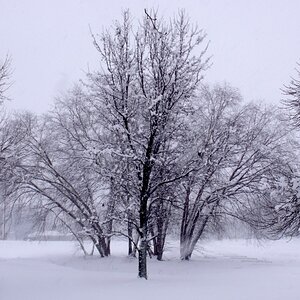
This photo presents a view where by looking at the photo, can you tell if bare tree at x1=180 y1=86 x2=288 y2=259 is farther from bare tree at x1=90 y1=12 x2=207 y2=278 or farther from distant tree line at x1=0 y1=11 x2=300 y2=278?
bare tree at x1=90 y1=12 x2=207 y2=278

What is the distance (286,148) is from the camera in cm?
2345

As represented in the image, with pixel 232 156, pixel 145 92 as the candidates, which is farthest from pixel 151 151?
pixel 232 156

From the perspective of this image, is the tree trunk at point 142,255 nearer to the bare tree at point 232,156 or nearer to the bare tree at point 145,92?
the bare tree at point 145,92

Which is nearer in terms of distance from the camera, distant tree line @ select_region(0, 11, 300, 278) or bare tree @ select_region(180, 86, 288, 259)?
distant tree line @ select_region(0, 11, 300, 278)

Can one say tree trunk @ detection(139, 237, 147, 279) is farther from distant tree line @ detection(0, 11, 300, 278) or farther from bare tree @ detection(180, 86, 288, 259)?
bare tree @ detection(180, 86, 288, 259)

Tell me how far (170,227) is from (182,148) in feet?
A: 34.4

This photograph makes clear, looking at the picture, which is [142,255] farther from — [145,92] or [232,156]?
[232,156]

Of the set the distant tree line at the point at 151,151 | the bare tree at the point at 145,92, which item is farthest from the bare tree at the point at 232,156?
the bare tree at the point at 145,92

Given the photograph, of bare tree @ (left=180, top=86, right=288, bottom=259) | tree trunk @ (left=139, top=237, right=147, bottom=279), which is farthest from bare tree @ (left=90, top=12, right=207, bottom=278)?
bare tree @ (left=180, top=86, right=288, bottom=259)

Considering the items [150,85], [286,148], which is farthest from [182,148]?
[286,148]

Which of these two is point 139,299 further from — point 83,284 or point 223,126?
point 223,126

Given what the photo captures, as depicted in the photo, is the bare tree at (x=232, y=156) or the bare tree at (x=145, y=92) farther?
the bare tree at (x=232, y=156)

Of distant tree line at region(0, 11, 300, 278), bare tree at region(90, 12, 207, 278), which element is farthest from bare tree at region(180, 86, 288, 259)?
bare tree at region(90, 12, 207, 278)

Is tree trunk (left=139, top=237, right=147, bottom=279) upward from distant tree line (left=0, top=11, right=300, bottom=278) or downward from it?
downward
